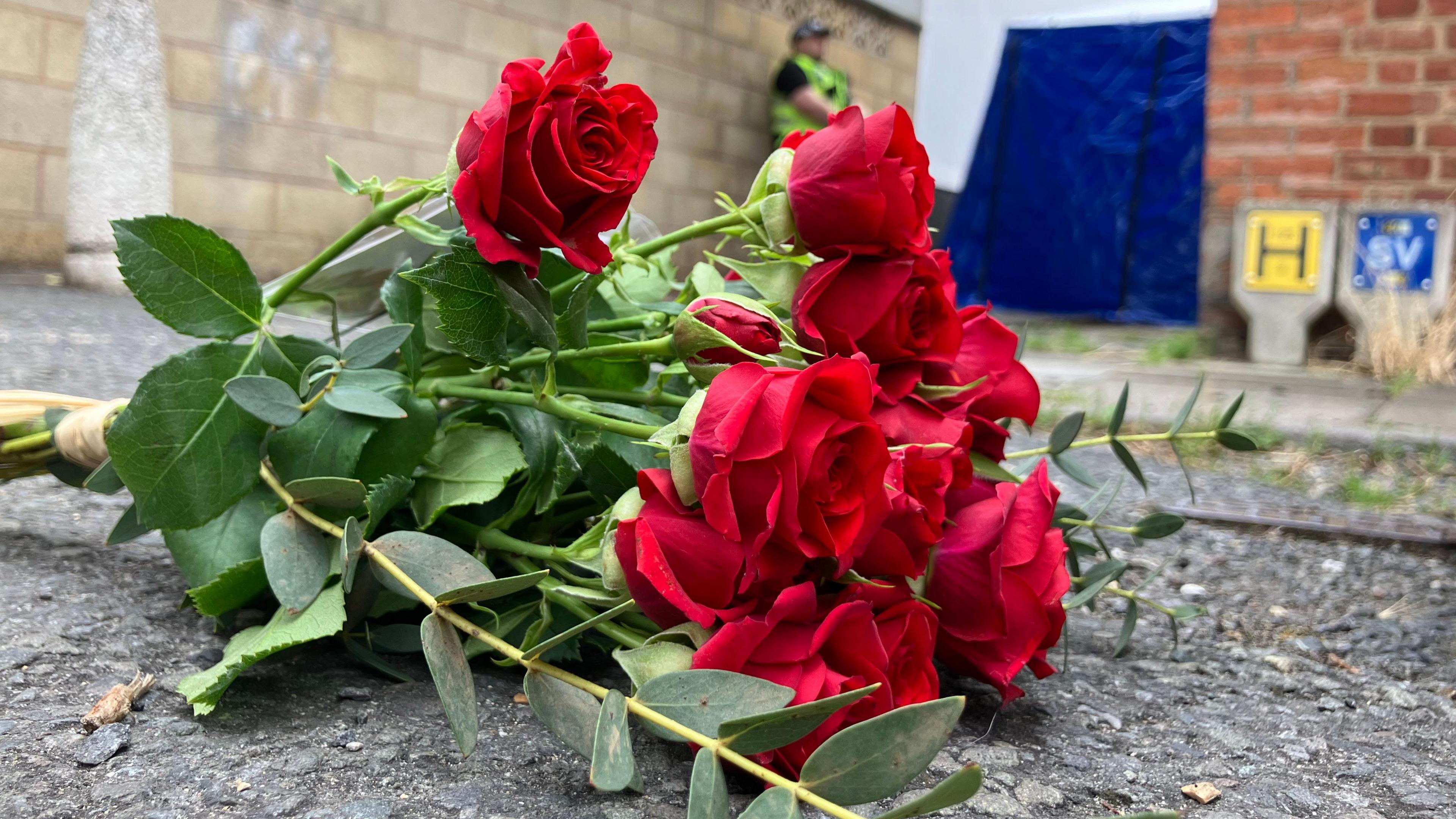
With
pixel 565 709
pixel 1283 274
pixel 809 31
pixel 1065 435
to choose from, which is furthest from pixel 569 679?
pixel 809 31

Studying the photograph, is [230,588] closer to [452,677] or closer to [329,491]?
[329,491]

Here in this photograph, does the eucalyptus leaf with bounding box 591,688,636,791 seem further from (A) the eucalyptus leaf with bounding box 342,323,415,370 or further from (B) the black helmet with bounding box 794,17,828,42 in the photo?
(B) the black helmet with bounding box 794,17,828,42

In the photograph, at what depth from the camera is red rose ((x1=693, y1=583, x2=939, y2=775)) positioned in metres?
0.50

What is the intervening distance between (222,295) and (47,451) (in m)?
0.31

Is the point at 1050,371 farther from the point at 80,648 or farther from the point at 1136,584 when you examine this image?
the point at 80,648

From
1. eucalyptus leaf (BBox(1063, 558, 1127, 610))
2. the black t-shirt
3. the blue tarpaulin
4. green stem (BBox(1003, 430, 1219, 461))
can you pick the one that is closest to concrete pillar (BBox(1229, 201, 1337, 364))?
green stem (BBox(1003, 430, 1219, 461))

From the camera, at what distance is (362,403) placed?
634 mm

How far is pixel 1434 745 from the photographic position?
72 cm

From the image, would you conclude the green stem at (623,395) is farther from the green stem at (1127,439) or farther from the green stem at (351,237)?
the green stem at (1127,439)

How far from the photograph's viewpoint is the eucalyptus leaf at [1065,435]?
82 cm

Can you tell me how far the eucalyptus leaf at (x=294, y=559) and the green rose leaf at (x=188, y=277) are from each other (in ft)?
0.46

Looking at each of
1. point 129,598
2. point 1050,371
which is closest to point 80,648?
point 129,598

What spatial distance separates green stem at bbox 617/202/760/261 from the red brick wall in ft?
11.3

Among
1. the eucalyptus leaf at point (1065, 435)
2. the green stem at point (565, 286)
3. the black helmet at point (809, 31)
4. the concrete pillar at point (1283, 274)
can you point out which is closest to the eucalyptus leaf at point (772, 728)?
the green stem at point (565, 286)
